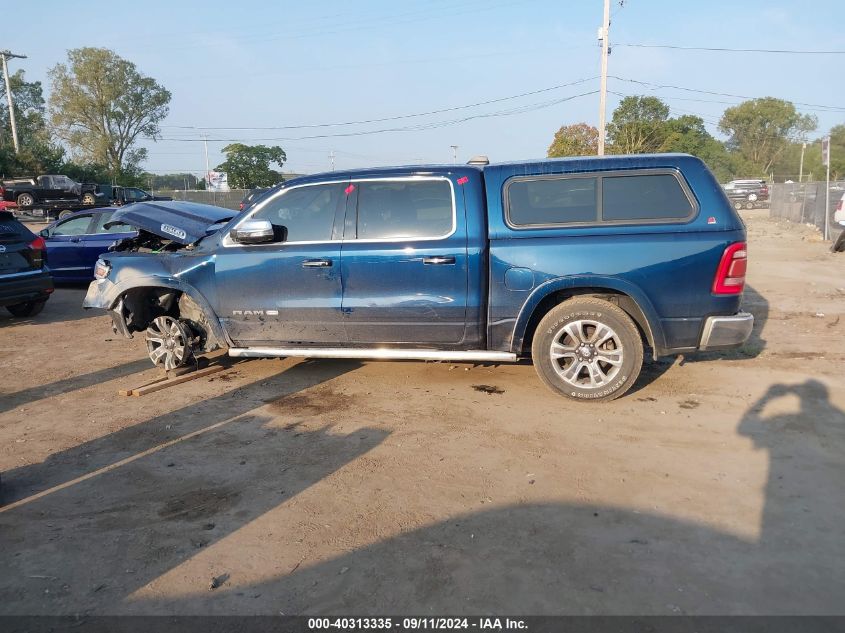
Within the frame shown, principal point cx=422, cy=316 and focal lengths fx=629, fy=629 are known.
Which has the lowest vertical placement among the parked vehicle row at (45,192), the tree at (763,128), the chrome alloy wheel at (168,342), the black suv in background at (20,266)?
the chrome alloy wheel at (168,342)

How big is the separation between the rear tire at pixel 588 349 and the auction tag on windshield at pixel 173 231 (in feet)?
11.7

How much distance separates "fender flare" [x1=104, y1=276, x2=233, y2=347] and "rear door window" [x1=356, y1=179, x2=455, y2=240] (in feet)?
5.36

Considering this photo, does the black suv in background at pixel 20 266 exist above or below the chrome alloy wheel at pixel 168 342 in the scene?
above

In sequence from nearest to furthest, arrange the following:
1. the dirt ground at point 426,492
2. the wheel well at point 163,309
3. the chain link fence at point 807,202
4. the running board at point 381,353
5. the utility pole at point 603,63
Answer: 1. the dirt ground at point 426,492
2. the running board at point 381,353
3. the wheel well at point 163,309
4. the chain link fence at point 807,202
5. the utility pole at point 603,63

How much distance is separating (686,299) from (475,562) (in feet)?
9.60

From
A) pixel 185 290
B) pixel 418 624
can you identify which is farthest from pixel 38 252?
pixel 418 624

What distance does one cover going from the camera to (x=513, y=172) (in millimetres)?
5309

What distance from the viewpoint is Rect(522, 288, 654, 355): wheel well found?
5141 millimetres

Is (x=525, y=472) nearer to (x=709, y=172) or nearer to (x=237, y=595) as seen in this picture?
(x=237, y=595)

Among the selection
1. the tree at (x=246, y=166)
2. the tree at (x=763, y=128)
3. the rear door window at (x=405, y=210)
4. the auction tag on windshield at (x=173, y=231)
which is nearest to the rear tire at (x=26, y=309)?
the auction tag on windshield at (x=173, y=231)

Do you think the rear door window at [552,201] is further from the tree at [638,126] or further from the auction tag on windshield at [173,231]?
the tree at [638,126]

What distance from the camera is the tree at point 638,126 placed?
3647 centimetres

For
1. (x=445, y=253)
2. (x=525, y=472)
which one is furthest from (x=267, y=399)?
(x=525, y=472)

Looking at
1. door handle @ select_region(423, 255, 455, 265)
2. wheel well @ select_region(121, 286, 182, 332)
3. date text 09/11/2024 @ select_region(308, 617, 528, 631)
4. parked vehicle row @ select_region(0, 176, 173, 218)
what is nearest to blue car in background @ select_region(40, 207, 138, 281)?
wheel well @ select_region(121, 286, 182, 332)
